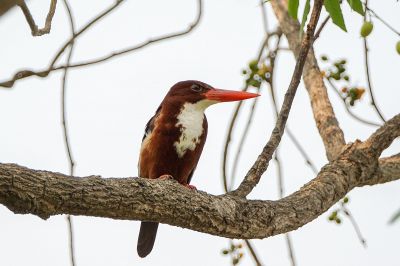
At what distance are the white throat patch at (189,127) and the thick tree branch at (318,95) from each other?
0.71 m

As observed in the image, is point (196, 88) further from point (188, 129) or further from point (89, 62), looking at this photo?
point (89, 62)

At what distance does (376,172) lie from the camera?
3.06 metres

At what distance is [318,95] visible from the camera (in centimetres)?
381

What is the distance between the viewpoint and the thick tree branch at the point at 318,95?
136 inches

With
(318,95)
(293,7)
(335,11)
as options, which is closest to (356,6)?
(335,11)

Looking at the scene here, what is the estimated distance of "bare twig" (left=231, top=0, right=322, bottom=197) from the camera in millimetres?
2653

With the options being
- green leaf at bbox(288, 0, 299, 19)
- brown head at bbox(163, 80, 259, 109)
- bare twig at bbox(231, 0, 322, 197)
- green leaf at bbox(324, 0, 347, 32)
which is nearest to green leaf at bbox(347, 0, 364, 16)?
green leaf at bbox(324, 0, 347, 32)

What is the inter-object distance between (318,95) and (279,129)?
1012 millimetres

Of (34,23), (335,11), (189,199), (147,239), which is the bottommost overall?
(189,199)

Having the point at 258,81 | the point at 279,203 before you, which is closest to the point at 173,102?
the point at 258,81

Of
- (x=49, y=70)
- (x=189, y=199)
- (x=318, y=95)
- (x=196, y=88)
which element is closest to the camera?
(x=49, y=70)

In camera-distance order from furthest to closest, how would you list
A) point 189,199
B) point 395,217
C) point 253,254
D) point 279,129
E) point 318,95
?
point 318,95 < point 253,254 < point 279,129 < point 189,199 < point 395,217

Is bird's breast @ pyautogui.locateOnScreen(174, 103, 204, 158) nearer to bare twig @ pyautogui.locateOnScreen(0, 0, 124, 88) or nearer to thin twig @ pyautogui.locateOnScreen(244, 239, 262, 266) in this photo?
thin twig @ pyautogui.locateOnScreen(244, 239, 262, 266)

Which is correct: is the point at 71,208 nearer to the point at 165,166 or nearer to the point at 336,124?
the point at 165,166
